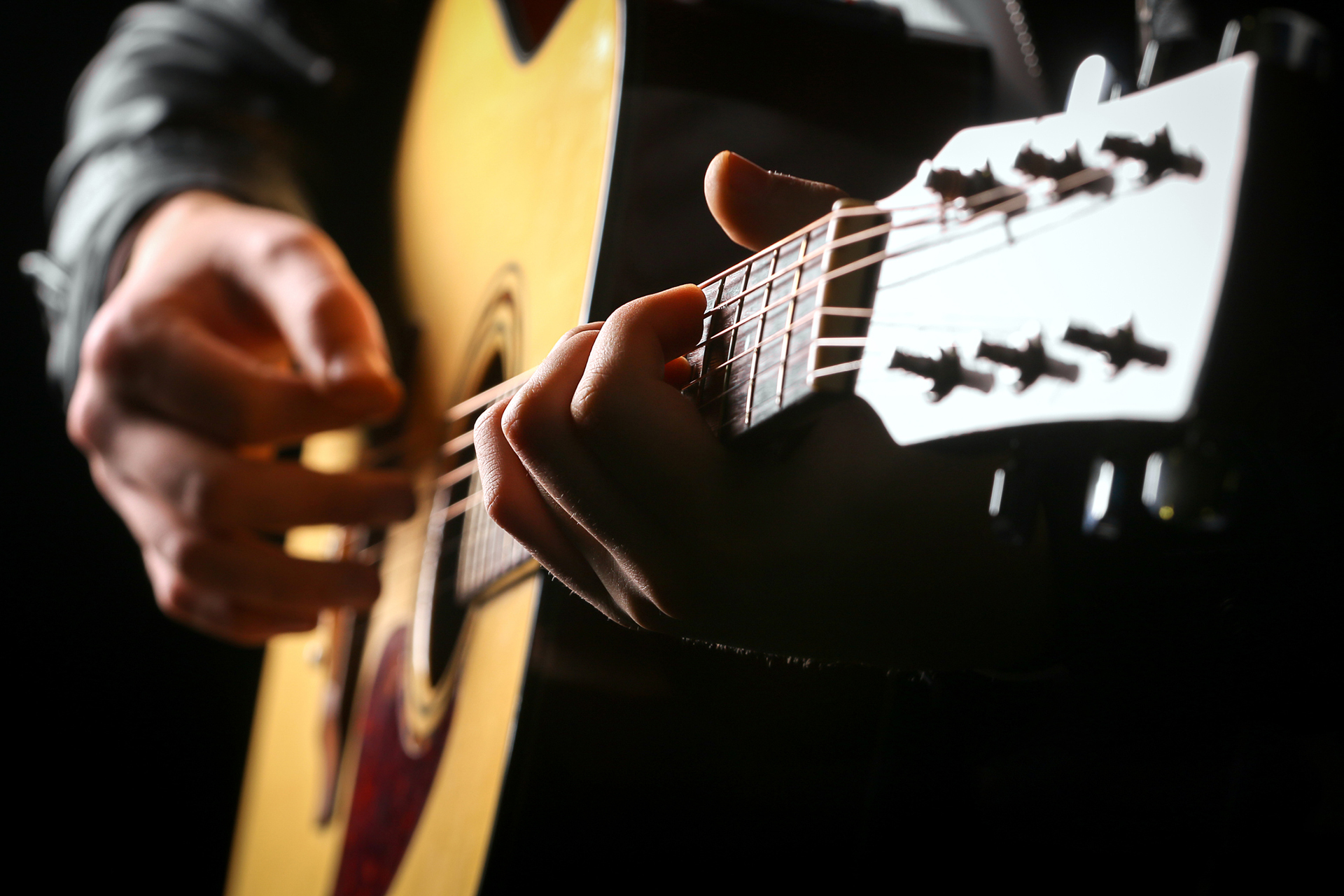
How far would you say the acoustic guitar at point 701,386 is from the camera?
18 centimetres

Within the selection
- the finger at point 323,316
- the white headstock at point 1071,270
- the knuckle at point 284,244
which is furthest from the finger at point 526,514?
the knuckle at point 284,244

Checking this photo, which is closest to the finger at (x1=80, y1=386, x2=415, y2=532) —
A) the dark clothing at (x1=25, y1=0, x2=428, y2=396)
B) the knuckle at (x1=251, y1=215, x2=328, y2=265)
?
the knuckle at (x1=251, y1=215, x2=328, y2=265)

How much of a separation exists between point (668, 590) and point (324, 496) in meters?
0.41

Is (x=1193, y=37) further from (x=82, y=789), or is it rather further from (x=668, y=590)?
(x=82, y=789)

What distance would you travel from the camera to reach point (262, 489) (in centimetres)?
61

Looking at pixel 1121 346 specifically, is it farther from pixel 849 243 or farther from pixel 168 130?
pixel 168 130

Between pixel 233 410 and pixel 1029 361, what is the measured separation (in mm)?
551

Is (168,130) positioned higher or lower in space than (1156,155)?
higher

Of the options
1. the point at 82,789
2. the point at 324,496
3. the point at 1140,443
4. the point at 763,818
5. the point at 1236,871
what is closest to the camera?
the point at 1140,443

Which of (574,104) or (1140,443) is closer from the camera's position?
(1140,443)

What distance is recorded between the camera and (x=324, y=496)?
0.61m

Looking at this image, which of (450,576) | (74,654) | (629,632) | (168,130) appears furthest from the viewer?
(74,654)

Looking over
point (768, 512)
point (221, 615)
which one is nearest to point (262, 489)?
point (221, 615)

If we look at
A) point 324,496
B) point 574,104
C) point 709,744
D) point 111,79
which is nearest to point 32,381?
point 111,79
